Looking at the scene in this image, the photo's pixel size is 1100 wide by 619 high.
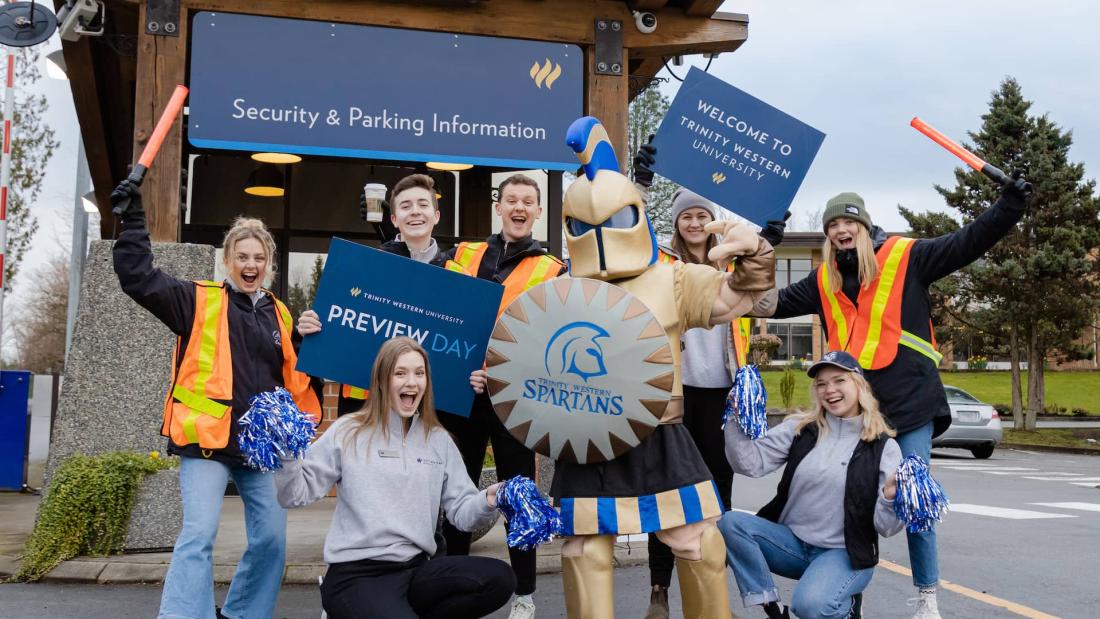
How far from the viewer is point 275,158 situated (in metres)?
10.2

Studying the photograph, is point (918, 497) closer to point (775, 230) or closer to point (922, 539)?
point (922, 539)

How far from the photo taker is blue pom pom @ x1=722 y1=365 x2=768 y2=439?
375 cm

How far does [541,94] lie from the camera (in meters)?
6.67

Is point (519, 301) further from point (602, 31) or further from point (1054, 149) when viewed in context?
point (1054, 149)

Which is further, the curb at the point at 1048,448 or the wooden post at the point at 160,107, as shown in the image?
the curb at the point at 1048,448

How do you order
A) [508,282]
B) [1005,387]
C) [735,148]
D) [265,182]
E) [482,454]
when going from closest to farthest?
1. [508,282]
2. [482,454]
3. [735,148]
4. [265,182]
5. [1005,387]

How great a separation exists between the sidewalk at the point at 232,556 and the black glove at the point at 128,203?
2.46 metres

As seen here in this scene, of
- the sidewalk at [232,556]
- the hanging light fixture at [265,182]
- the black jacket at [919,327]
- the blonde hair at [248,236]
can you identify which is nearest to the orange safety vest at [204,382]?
the blonde hair at [248,236]

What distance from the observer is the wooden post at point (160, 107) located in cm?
610

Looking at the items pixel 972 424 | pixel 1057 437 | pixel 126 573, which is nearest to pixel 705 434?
pixel 126 573

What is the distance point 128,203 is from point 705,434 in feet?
8.50

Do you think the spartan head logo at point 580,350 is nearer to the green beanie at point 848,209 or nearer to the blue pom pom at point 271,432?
the blue pom pom at point 271,432

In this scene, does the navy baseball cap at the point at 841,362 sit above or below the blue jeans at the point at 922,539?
above

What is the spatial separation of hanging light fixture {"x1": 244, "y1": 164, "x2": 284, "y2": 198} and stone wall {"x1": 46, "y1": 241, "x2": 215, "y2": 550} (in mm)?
4939
